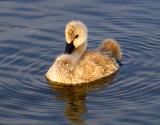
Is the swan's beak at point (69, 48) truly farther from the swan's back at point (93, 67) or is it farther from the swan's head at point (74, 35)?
the swan's back at point (93, 67)

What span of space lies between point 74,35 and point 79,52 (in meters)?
0.38

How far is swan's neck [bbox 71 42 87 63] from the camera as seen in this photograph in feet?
45.0

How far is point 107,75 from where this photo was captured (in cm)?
1388

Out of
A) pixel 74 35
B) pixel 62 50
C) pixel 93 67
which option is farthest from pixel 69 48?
pixel 62 50

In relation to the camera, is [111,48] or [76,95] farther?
[111,48]

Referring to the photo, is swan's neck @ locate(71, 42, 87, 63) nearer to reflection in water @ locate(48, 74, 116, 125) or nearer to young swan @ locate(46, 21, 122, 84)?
young swan @ locate(46, 21, 122, 84)

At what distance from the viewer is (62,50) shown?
14.7 meters

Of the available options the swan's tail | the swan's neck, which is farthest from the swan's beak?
the swan's tail

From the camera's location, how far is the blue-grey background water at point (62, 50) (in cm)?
1177

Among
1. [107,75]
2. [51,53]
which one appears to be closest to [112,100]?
[107,75]

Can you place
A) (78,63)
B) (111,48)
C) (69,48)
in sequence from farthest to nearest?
(111,48) < (78,63) < (69,48)

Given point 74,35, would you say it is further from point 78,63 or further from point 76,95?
point 76,95

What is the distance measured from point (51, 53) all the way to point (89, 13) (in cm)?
232

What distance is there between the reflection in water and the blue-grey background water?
15 mm
